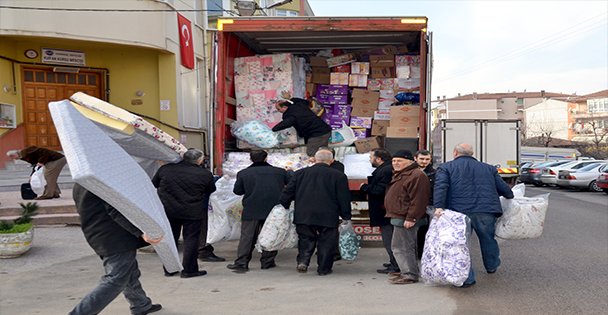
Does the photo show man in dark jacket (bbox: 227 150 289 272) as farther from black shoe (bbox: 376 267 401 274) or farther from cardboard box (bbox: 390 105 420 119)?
cardboard box (bbox: 390 105 420 119)

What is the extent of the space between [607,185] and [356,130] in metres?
13.8

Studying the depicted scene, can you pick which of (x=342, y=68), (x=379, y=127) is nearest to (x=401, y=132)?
(x=379, y=127)

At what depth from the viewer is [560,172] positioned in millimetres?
22656

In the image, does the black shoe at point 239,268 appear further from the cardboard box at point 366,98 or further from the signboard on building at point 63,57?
the signboard on building at point 63,57

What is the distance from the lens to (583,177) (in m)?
21.4

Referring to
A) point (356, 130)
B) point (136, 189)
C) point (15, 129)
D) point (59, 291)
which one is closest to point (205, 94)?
point (15, 129)

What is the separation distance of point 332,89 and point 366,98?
61cm

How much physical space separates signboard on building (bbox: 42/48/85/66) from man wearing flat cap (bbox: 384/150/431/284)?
1253 centimetres

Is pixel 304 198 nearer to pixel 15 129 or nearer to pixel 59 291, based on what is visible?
Result: pixel 59 291

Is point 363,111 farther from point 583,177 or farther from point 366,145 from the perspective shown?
point 583,177

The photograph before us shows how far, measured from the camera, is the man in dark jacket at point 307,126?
7.95m

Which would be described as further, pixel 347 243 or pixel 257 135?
pixel 257 135

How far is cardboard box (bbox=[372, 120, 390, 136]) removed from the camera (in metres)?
9.09

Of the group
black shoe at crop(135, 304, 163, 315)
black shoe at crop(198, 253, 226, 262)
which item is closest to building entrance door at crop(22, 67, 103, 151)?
black shoe at crop(198, 253, 226, 262)
